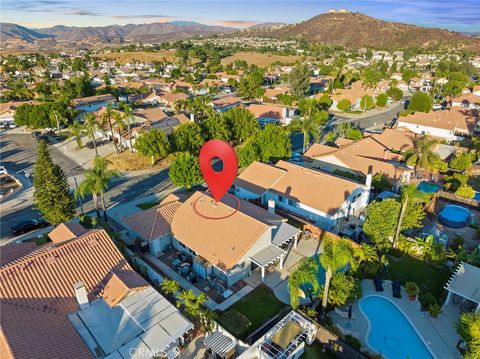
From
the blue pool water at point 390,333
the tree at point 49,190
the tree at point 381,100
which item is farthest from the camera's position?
the tree at point 381,100

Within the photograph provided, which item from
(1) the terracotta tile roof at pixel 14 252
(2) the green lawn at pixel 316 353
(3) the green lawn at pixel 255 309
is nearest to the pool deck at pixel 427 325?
(2) the green lawn at pixel 316 353

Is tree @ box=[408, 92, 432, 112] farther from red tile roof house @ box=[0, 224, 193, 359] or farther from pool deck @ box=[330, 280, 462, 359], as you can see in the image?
red tile roof house @ box=[0, 224, 193, 359]

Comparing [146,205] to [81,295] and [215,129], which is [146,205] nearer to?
[81,295]

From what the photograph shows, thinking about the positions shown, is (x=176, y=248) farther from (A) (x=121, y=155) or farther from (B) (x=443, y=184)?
(B) (x=443, y=184)

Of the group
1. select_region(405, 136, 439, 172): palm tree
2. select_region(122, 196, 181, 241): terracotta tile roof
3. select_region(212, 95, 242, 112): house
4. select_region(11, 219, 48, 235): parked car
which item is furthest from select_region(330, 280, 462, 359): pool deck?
select_region(212, 95, 242, 112): house

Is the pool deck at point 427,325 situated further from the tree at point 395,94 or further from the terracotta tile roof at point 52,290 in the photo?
the tree at point 395,94
